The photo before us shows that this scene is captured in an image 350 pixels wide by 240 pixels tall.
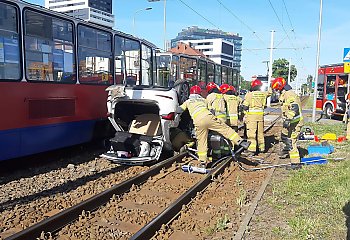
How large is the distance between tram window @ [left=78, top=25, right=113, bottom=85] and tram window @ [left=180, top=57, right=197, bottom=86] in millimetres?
5329

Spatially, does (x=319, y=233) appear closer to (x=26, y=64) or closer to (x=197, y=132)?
(x=197, y=132)

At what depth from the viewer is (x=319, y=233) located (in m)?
4.35

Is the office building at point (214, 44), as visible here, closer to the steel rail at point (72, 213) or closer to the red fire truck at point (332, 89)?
the red fire truck at point (332, 89)

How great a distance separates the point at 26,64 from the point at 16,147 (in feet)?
5.16

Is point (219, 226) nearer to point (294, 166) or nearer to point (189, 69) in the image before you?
point (294, 166)

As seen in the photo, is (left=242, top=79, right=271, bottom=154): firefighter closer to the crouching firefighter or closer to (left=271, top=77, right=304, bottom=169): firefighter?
(left=271, top=77, right=304, bottom=169): firefighter

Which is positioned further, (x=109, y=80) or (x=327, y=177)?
(x=109, y=80)

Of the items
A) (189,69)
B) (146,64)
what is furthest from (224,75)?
(146,64)

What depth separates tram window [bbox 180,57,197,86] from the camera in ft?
46.6

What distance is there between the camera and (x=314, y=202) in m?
5.47

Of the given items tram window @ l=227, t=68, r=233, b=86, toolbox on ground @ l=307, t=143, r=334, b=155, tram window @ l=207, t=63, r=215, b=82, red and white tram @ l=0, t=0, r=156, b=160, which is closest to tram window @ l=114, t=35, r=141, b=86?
red and white tram @ l=0, t=0, r=156, b=160

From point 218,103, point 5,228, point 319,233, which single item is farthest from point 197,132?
point 5,228

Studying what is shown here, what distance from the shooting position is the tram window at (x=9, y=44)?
610 cm

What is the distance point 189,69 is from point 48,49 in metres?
8.23
